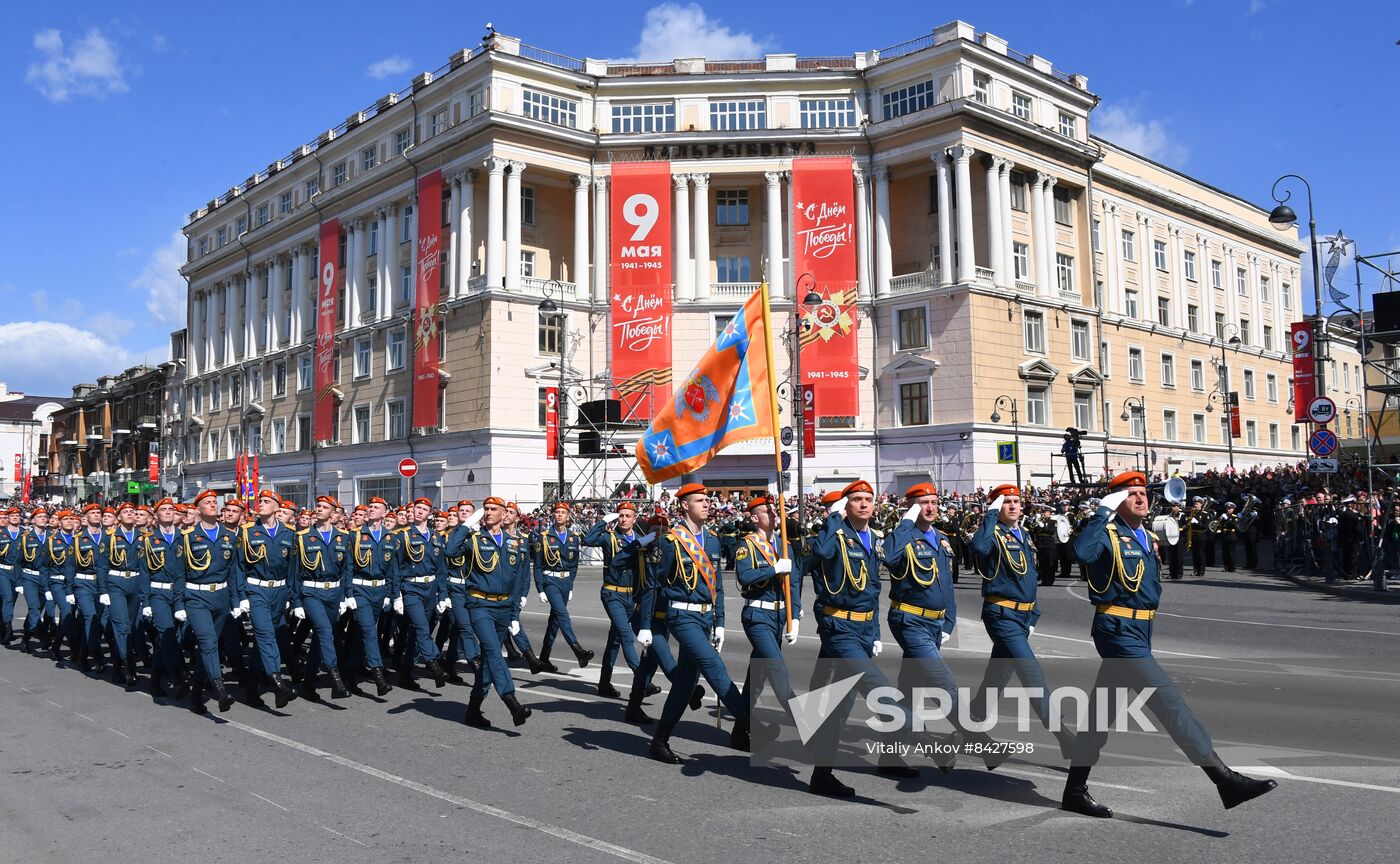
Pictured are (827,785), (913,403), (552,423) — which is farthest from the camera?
(913,403)

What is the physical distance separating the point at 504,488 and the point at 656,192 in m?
14.3

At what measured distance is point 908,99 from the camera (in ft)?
159

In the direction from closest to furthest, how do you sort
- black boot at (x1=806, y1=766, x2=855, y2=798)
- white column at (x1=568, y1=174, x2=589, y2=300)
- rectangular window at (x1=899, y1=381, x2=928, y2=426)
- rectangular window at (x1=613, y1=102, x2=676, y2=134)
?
black boot at (x1=806, y1=766, x2=855, y2=798) → rectangular window at (x1=899, y1=381, x2=928, y2=426) → white column at (x1=568, y1=174, x2=589, y2=300) → rectangular window at (x1=613, y1=102, x2=676, y2=134)

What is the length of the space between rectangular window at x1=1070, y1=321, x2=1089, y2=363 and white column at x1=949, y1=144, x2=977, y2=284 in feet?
25.6

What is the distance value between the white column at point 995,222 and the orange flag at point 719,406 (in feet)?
123

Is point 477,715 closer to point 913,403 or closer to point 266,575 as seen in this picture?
point 266,575

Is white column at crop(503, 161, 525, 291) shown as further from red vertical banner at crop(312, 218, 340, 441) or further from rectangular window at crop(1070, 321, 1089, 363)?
rectangular window at crop(1070, 321, 1089, 363)

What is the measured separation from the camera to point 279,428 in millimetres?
62281

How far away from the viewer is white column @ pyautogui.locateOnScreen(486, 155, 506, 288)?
47.5 m

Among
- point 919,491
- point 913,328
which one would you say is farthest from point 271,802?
point 913,328

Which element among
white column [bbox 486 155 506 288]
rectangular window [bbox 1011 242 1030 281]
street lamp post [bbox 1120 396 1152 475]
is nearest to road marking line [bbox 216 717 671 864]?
white column [bbox 486 155 506 288]

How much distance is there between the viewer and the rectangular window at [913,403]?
4712 centimetres

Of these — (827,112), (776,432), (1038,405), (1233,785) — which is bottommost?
(1233,785)

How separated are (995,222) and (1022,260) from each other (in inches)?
120
